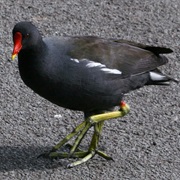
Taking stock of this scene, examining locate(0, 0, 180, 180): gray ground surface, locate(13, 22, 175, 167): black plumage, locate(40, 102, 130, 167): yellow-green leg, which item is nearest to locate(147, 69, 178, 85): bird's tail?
locate(13, 22, 175, 167): black plumage

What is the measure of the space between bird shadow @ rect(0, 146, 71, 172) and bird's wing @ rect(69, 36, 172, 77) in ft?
2.48

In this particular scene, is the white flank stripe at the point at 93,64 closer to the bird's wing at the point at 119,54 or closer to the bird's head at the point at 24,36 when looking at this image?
the bird's wing at the point at 119,54

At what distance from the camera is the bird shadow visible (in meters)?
4.74

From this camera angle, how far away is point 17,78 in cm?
571

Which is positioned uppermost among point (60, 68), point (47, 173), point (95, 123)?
point (60, 68)

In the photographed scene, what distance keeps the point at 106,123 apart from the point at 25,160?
73 cm

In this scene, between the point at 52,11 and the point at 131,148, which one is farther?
the point at 52,11

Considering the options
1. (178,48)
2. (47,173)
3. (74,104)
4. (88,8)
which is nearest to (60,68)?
(74,104)

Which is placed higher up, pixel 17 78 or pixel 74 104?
pixel 74 104

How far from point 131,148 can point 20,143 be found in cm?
77

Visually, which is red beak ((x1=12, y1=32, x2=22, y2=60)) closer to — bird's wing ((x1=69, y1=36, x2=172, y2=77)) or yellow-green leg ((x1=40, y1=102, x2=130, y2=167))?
bird's wing ((x1=69, y1=36, x2=172, y2=77))

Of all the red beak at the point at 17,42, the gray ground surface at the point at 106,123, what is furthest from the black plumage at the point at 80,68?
the gray ground surface at the point at 106,123

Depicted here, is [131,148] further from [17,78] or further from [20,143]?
[17,78]

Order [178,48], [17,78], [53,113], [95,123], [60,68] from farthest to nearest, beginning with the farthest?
[178,48]
[17,78]
[53,113]
[95,123]
[60,68]
